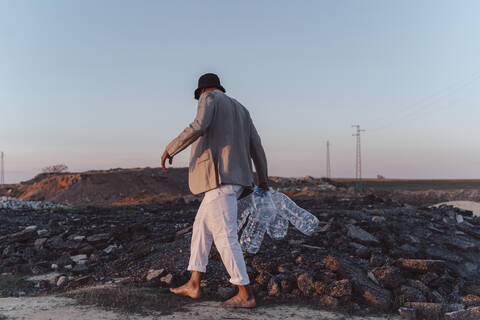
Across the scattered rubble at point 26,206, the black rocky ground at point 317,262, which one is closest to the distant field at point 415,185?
the scattered rubble at point 26,206

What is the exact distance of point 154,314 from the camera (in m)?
4.04

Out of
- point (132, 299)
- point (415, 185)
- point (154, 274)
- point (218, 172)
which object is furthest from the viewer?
point (415, 185)

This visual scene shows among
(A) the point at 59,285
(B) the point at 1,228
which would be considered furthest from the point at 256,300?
(B) the point at 1,228

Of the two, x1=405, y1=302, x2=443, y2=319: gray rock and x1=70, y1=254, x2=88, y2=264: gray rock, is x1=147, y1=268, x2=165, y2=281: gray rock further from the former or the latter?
x1=405, y1=302, x2=443, y2=319: gray rock

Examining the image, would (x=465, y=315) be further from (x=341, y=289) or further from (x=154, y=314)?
(x=154, y=314)

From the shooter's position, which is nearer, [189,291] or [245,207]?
[189,291]

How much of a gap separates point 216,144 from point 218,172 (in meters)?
0.28

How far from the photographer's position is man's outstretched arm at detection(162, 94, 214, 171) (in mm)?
3951

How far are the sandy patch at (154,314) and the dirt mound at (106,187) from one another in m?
21.4

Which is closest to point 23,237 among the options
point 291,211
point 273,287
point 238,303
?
point 291,211

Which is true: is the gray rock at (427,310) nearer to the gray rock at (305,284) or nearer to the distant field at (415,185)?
the gray rock at (305,284)

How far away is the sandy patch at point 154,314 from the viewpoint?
A: 391 centimetres

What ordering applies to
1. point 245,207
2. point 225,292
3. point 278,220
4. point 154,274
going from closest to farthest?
point 225,292
point 245,207
point 154,274
point 278,220

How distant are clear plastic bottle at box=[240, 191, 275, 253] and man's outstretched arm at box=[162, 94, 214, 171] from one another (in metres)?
1.22
